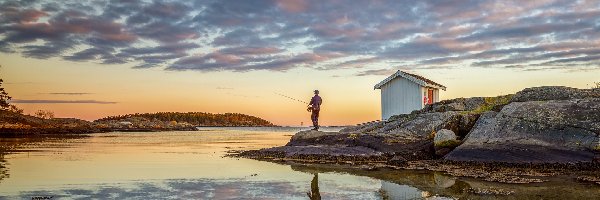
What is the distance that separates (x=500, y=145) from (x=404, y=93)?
63.4 feet

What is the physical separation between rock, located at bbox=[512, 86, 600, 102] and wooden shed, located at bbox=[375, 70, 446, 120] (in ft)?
41.4

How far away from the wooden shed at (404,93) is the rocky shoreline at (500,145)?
12170 millimetres

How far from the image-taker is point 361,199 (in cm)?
968

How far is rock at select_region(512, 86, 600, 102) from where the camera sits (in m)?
20.8

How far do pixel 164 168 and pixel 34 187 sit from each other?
16.2ft

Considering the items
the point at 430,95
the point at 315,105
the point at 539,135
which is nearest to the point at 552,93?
the point at 539,135

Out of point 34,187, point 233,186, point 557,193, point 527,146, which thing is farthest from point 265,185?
point 527,146

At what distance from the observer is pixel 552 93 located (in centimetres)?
2158

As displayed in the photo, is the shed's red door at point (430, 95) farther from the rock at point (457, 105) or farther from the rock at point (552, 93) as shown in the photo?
the rock at point (552, 93)

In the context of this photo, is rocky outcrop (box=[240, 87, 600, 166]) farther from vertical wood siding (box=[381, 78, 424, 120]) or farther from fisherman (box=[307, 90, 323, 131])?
vertical wood siding (box=[381, 78, 424, 120])

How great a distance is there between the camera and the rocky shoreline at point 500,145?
50.0 feet

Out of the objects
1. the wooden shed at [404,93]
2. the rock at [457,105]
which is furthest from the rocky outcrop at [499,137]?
the wooden shed at [404,93]

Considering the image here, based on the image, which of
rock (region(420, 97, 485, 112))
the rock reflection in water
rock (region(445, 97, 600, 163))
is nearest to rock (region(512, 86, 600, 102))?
rock (region(445, 97, 600, 163))

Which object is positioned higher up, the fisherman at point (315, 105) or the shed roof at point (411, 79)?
the shed roof at point (411, 79)
